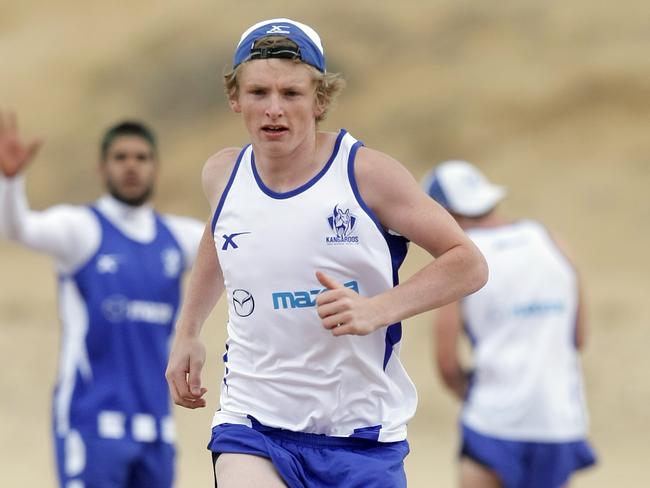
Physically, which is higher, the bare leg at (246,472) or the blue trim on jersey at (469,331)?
the blue trim on jersey at (469,331)

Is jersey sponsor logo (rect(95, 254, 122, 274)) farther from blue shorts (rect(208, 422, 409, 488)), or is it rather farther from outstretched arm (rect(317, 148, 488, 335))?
outstretched arm (rect(317, 148, 488, 335))

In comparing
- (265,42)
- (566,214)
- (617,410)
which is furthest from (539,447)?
(566,214)

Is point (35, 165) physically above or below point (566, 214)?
above

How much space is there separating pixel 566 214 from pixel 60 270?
648 inches

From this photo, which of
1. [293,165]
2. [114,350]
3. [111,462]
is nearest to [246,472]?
[293,165]

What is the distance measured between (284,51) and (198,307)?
94 cm

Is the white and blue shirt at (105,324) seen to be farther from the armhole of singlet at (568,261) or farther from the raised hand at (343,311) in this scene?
the raised hand at (343,311)

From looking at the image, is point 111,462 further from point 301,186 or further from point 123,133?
point 301,186

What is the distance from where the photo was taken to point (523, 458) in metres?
7.61

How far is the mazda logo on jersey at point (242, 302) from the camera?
15.4 ft

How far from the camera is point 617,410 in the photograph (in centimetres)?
1680

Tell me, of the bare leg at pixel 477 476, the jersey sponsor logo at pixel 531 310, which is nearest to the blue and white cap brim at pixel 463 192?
the jersey sponsor logo at pixel 531 310

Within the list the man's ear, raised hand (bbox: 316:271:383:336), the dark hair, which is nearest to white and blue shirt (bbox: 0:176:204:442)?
the dark hair

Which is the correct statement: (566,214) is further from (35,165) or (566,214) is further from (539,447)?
(539,447)
